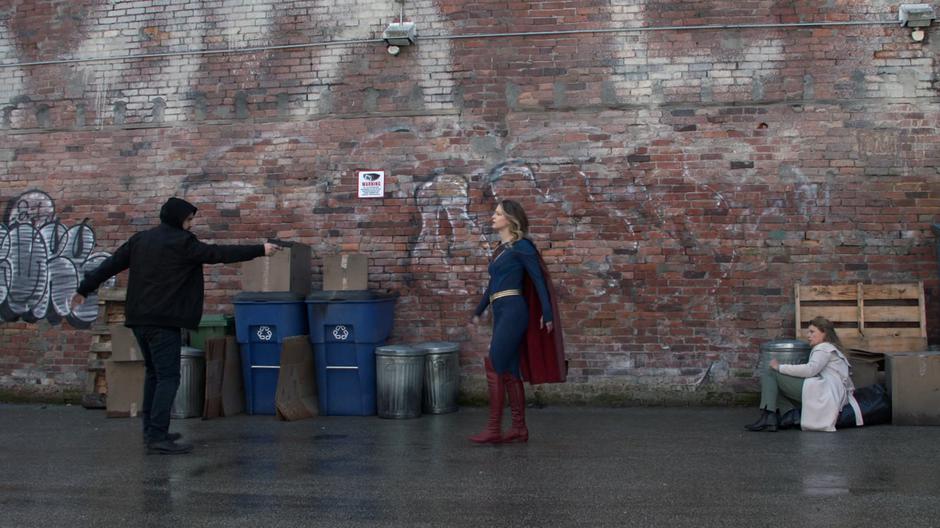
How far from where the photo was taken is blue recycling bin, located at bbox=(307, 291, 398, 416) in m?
8.20

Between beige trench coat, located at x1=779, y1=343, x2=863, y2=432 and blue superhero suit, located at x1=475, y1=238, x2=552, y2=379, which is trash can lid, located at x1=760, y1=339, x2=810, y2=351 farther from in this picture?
blue superhero suit, located at x1=475, y1=238, x2=552, y2=379

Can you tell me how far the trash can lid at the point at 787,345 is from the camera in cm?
779

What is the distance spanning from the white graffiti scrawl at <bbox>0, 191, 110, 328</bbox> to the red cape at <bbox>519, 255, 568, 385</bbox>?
17.1ft

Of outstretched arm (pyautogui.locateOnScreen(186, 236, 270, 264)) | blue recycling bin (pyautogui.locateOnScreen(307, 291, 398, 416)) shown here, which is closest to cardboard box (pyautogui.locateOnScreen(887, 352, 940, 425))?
blue recycling bin (pyautogui.locateOnScreen(307, 291, 398, 416))

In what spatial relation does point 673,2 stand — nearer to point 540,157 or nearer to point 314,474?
point 540,157

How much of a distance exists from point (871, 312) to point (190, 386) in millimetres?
6442

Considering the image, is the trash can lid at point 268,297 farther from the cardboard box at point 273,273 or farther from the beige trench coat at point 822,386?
the beige trench coat at point 822,386

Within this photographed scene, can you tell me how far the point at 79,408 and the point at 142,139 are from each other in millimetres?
2911

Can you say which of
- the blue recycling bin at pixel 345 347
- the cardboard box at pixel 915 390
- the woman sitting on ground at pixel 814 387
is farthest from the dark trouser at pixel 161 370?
the cardboard box at pixel 915 390

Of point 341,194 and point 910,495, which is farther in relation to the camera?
point 341,194

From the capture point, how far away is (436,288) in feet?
29.3

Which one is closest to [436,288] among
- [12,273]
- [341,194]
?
[341,194]

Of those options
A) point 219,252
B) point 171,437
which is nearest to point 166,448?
point 171,437

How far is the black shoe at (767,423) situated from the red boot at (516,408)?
1940 millimetres
